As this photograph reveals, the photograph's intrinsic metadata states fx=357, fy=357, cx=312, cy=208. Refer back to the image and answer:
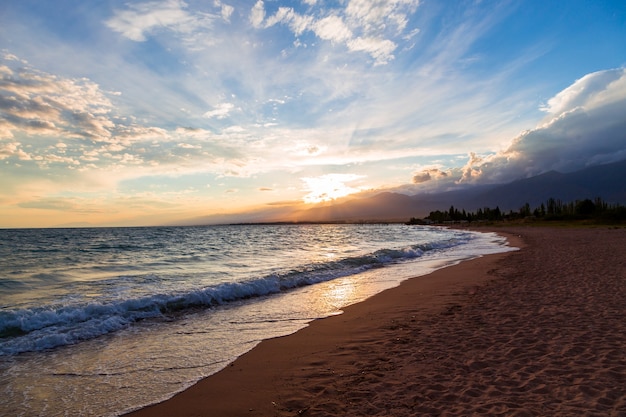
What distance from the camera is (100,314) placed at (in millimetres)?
10844

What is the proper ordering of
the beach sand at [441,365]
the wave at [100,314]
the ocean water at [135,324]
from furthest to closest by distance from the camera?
the wave at [100,314] → the ocean water at [135,324] → the beach sand at [441,365]

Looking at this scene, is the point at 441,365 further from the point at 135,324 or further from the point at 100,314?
the point at 100,314

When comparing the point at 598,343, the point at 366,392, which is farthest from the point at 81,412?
the point at 598,343

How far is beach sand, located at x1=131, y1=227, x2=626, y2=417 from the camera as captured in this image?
16.3 feet

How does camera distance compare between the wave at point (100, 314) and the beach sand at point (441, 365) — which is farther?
the wave at point (100, 314)

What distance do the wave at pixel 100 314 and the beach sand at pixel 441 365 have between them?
16.4 feet

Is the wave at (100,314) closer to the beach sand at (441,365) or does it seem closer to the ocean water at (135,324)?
the ocean water at (135,324)

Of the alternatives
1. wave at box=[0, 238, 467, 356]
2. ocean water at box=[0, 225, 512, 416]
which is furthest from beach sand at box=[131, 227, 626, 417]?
wave at box=[0, 238, 467, 356]

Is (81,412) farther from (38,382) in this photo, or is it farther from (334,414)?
(334,414)

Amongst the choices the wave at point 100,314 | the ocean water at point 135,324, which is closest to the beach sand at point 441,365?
the ocean water at point 135,324

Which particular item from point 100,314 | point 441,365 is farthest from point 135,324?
point 441,365

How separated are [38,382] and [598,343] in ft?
34.0

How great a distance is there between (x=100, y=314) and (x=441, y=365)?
387 inches

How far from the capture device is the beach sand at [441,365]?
4.97 meters
